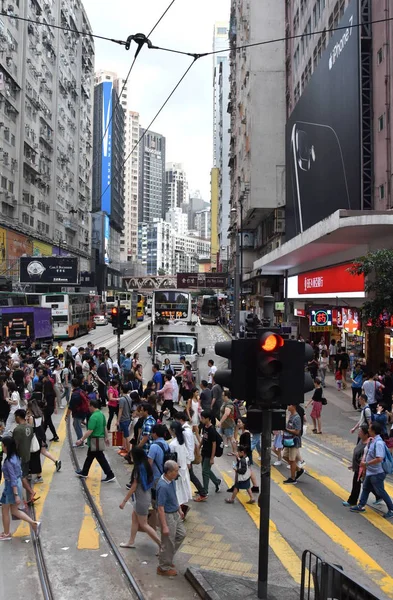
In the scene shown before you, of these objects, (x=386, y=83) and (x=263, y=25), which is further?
(x=263, y=25)

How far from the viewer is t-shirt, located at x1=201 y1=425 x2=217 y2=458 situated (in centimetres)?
952

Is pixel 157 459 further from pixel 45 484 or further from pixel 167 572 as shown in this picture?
pixel 45 484

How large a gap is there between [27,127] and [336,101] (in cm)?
3542

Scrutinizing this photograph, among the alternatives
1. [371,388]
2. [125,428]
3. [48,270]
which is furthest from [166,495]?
[48,270]

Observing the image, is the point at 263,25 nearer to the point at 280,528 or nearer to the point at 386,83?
the point at 386,83

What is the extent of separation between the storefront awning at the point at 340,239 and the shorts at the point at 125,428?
9.65m

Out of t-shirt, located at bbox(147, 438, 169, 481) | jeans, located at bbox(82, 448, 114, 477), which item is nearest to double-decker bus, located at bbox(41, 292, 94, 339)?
jeans, located at bbox(82, 448, 114, 477)

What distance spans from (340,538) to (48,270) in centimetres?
4486

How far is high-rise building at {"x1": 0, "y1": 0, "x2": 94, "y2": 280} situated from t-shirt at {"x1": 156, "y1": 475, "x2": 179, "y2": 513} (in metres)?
35.5

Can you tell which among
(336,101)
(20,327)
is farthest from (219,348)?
(20,327)

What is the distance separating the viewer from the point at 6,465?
7.56 meters

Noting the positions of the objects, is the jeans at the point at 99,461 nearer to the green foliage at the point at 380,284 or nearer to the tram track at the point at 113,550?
the tram track at the point at 113,550

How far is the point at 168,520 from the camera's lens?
22.6 feet

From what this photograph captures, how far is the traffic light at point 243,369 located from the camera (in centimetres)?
582
